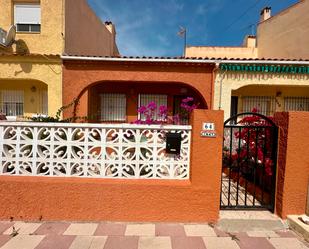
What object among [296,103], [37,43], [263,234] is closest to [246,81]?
[296,103]

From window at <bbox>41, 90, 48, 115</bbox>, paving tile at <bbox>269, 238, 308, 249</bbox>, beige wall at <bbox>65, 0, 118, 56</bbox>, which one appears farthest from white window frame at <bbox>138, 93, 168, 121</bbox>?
paving tile at <bbox>269, 238, 308, 249</bbox>

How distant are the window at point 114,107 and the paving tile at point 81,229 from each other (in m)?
7.94

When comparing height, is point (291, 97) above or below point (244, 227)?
above

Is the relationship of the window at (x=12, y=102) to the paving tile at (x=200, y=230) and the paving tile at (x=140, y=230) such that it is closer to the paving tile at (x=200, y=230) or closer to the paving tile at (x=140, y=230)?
the paving tile at (x=140, y=230)

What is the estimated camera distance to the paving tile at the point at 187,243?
328 centimetres

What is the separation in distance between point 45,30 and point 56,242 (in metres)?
8.67

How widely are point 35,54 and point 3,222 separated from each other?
7.16 meters

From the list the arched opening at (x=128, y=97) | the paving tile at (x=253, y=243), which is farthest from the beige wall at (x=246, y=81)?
the paving tile at (x=253, y=243)

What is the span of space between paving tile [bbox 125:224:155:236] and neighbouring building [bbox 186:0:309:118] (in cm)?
665

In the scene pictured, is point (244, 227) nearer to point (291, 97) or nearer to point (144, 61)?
point (144, 61)

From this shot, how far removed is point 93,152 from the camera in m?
4.16

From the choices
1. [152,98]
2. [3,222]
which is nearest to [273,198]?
[3,222]

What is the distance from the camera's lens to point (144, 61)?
8.98m

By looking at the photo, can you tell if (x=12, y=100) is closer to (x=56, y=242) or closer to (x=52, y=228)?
(x=52, y=228)
